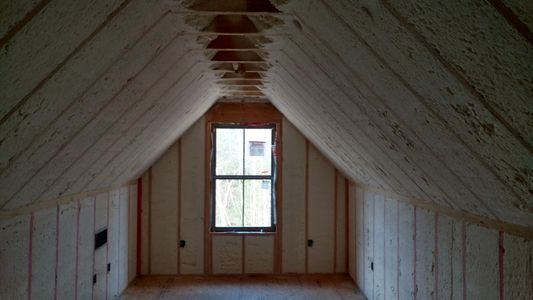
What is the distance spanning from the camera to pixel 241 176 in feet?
20.3

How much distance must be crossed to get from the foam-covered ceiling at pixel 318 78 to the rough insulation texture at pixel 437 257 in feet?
0.52

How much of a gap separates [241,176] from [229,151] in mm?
351

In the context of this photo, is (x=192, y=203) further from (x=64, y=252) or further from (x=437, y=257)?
(x=437, y=257)

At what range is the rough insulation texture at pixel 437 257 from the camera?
2.21 m

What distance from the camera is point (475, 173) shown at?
6.38 feet

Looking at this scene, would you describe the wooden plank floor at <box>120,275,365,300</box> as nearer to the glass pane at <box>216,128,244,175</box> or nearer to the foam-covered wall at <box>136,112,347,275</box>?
the foam-covered wall at <box>136,112,347,275</box>

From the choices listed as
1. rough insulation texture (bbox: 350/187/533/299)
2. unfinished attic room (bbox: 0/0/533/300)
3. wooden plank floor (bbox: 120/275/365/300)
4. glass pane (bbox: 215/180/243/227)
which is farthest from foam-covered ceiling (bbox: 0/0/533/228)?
glass pane (bbox: 215/180/243/227)

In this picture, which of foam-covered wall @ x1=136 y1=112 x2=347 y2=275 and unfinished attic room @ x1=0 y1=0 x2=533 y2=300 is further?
foam-covered wall @ x1=136 y1=112 x2=347 y2=275

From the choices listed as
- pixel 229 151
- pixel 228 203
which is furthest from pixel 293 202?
pixel 229 151

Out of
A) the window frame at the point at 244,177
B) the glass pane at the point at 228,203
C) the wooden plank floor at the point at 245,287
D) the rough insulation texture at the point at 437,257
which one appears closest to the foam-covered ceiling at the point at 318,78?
the rough insulation texture at the point at 437,257

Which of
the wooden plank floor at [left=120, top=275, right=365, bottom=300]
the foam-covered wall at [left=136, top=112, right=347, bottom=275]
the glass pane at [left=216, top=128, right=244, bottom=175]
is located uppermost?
the glass pane at [left=216, top=128, right=244, bottom=175]

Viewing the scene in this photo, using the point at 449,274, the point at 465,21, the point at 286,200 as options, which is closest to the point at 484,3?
the point at 465,21

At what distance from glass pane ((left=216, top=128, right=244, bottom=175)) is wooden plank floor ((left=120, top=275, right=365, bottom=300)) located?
1.32m

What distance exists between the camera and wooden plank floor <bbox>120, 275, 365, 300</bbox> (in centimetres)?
521
